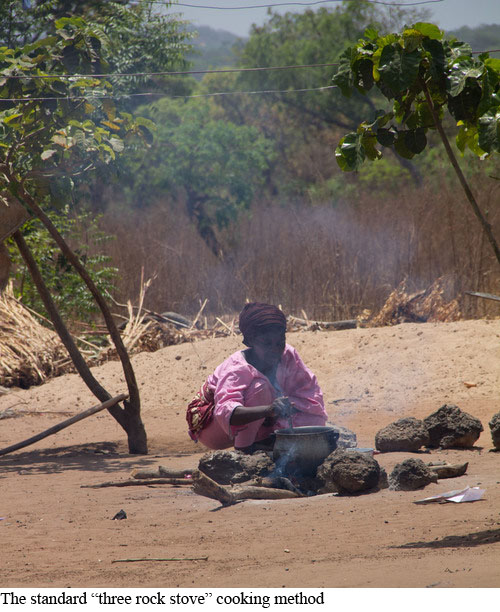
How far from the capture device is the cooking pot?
184 inches

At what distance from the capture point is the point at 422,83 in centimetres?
355

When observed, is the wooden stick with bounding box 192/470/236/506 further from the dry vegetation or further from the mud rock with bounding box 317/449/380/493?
the dry vegetation

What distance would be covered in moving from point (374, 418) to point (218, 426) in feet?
11.6

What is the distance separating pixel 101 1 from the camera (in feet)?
55.8

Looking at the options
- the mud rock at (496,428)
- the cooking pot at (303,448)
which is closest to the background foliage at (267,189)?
the cooking pot at (303,448)

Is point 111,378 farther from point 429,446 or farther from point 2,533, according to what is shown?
point 2,533

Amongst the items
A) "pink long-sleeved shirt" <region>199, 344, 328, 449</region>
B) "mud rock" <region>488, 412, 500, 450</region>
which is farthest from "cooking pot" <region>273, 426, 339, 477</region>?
"mud rock" <region>488, 412, 500, 450</region>

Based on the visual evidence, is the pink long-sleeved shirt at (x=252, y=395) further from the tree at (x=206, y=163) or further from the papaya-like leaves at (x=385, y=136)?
the tree at (x=206, y=163)

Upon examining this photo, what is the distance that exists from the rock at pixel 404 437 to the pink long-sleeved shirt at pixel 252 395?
0.92m

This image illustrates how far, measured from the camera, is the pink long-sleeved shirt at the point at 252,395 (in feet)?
16.7

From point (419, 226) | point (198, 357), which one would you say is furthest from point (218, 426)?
point (419, 226)

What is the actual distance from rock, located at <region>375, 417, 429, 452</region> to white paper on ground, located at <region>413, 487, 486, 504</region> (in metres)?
1.65

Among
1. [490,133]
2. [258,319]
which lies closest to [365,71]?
[490,133]

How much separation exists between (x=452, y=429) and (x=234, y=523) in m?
2.68
